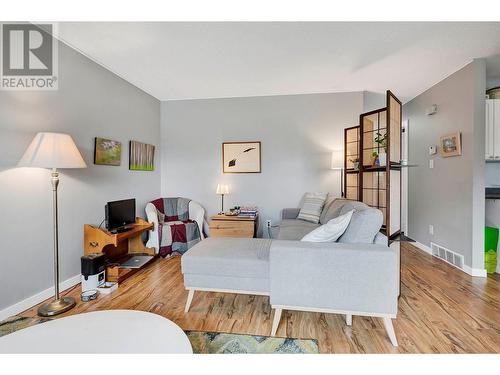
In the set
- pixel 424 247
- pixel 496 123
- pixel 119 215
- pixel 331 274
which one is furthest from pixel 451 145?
pixel 119 215

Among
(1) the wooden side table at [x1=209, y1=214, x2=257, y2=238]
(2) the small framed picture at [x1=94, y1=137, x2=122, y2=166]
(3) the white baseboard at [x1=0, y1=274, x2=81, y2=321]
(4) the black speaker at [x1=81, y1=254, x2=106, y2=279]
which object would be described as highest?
(2) the small framed picture at [x1=94, y1=137, x2=122, y2=166]

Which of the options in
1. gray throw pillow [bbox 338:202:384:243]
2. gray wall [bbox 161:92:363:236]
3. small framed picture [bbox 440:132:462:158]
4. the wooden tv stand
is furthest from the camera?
gray wall [bbox 161:92:363:236]

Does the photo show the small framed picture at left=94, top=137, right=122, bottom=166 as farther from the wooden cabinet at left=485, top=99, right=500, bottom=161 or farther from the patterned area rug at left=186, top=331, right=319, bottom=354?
the wooden cabinet at left=485, top=99, right=500, bottom=161

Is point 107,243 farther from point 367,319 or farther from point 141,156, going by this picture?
point 367,319

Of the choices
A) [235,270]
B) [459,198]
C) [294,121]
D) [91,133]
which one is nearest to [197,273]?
[235,270]

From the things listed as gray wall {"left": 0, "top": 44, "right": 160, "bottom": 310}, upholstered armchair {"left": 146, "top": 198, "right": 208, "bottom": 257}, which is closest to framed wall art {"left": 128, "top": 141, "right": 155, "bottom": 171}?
gray wall {"left": 0, "top": 44, "right": 160, "bottom": 310}

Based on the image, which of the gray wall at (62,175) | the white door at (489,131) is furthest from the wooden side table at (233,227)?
the white door at (489,131)

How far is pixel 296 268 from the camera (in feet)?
5.19

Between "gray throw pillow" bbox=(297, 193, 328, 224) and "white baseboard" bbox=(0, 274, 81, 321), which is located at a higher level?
"gray throw pillow" bbox=(297, 193, 328, 224)

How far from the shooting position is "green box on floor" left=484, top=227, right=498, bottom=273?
2.68 m

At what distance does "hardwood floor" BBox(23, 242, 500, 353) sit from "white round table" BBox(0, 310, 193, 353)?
67 cm

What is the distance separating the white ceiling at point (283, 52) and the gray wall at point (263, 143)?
1.41ft

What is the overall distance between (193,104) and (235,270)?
10.5ft

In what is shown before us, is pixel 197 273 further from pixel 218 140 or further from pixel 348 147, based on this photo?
pixel 348 147
